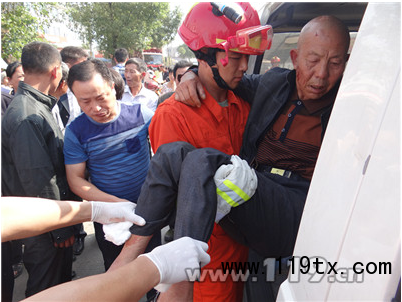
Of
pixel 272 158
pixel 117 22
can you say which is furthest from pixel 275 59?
pixel 117 22

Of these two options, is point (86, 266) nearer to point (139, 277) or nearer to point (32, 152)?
point (32, 152)

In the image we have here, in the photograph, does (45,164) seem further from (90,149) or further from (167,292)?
(167,292)

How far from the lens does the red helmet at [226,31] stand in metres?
1.60

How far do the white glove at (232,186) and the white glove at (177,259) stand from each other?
0.18m

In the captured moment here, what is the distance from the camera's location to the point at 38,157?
6.07ft

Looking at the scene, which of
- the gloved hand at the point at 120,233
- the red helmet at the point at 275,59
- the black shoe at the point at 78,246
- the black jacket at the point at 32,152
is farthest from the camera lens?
the black shoe at the point at 78,246

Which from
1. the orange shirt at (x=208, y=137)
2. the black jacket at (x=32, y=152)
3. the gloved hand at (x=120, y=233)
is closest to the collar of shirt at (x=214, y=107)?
the orange shirt at (x=208, y=137)

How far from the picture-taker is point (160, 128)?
1.63 metres

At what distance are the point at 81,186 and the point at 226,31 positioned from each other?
1408 mm

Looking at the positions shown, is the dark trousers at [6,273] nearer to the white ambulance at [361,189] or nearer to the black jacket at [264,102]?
the black jacket at [264,102]

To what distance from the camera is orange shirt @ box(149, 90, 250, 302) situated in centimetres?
164

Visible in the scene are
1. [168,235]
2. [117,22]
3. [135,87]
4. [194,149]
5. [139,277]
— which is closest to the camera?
[139,277]

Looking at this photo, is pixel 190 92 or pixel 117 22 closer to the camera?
pixel 190 92

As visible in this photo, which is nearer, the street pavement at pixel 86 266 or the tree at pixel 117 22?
the street pavement at pixel 86 266
